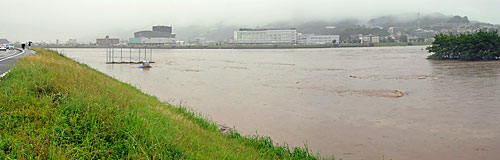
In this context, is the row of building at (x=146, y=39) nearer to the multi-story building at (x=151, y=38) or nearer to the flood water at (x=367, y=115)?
the multi-story building at (x=151, y=38)

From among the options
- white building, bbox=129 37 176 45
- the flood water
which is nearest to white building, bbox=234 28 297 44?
white building, bbox=129 37 176 45

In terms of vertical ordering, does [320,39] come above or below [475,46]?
above

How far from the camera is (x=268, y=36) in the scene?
562ft

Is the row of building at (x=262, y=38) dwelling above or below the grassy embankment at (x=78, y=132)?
above

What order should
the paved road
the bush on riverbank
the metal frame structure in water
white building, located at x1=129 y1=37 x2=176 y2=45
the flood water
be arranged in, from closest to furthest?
the flood water
the paved road
the bush on riverbank
the metal frame structure in water
white building, located at x1=129 y1=37 x2=176 y2=45

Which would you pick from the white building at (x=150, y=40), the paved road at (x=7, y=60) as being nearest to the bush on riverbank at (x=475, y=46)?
the paved road at (x=7, y=60)

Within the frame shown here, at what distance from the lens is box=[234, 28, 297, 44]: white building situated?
169m

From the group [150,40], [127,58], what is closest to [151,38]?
[150,40]

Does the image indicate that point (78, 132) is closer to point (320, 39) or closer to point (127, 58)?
point (127, 58)

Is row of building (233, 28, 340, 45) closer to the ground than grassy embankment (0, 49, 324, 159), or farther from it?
farther from it

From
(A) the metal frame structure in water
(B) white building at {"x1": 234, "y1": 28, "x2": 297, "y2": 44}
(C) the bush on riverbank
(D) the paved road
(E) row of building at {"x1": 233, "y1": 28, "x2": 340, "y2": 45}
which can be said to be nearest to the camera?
(D) the paved road

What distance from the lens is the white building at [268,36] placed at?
168625 mm

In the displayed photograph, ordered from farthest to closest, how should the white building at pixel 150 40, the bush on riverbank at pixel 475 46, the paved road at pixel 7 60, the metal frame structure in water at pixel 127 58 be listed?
the white building at pixel 150 40 → the metal frame structure in water at pixel 127 58 → the bush on riverbank at pixel 475 46 → the paved road at pixel 7 60

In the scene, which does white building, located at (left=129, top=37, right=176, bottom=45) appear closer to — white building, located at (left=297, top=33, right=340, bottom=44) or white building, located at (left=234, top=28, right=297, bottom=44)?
white building, located at (left=234, top=28, right=297, bottom=44)
